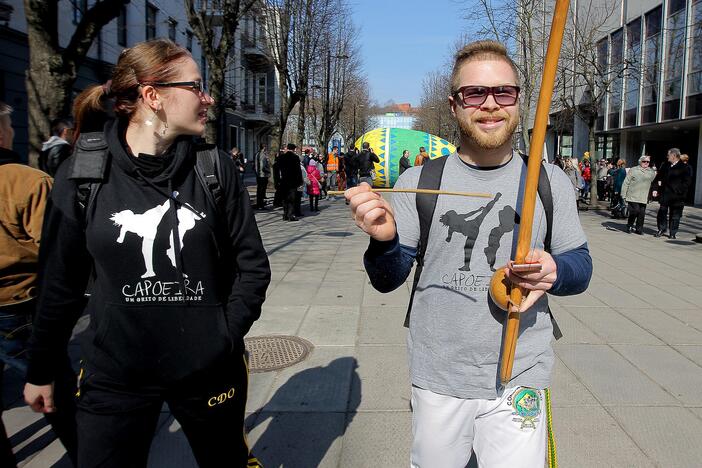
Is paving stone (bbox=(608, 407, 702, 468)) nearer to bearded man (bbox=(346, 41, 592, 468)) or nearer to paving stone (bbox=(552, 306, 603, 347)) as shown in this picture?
paving stone (bbox=(552, 306, 603, 347))

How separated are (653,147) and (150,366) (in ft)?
98.2

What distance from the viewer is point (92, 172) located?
1.81 m

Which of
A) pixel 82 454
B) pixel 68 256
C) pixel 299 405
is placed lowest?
pixel 299 405

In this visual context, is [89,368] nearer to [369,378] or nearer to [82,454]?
[82,454]

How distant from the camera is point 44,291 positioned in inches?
72.8

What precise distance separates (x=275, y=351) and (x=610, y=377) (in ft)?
8.49

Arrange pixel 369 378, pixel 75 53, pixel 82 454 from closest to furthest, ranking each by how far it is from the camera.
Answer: pixel 82 454, pixel 369 378, pixel 75 53

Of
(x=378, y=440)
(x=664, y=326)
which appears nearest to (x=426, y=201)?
(x=378, y=440)

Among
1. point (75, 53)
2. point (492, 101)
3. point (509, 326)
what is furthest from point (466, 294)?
point (75, 53)

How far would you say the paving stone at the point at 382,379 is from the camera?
372 centimetres

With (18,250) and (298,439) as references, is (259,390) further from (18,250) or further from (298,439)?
(18,250)

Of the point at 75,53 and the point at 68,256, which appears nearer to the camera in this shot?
the point at 68,256

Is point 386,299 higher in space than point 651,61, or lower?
lower

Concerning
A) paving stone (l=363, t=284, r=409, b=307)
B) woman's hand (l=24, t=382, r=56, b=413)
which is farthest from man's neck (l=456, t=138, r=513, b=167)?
paving stone (l=363, t=284, r=409, b=307)
